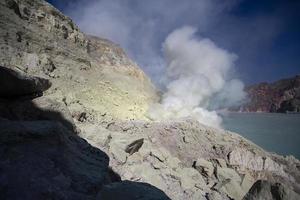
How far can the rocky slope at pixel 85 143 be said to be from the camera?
135 inches

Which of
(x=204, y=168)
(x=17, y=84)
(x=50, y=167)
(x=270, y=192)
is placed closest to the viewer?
(x=50, y=167)

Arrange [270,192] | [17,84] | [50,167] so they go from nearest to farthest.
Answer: [50,167]
[17,84]
[270,192]

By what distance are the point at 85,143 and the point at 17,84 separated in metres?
1.86

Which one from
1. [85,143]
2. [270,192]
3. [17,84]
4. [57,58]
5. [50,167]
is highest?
[57,58]

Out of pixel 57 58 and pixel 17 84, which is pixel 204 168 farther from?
pixel 57 58

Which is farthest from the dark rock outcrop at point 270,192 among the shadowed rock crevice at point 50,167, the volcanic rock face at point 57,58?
the volcanic rock face at point 57,58

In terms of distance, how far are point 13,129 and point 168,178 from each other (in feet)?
22.4

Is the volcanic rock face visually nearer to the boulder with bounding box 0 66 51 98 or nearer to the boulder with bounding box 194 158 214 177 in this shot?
the boulder with bounding box 0 66 51 98

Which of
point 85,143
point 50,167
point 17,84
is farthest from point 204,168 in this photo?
point 50,167

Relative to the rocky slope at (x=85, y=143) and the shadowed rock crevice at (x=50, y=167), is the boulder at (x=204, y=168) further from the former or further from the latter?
the shadowed rock crevice at (x=50, y=167)

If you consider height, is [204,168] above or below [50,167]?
above

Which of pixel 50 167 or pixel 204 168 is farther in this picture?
pixel 204 168

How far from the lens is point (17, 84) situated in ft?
17.2

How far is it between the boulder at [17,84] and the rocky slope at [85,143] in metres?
0.02
